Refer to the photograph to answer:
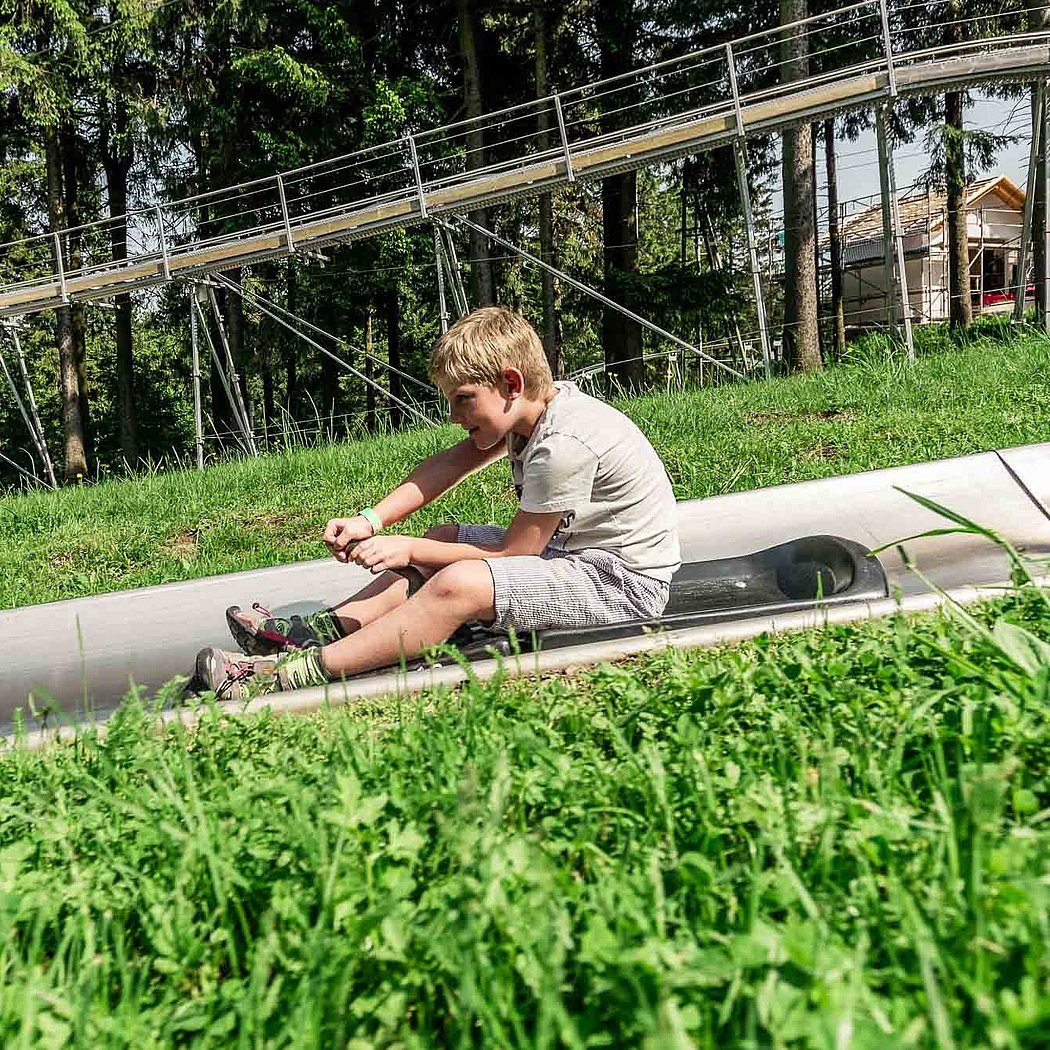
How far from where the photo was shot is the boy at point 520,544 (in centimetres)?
282

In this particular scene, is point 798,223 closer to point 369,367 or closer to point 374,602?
point 374,602

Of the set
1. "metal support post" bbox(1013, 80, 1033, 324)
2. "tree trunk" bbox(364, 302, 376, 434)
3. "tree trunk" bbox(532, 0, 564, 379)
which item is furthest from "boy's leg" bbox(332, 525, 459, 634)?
"tree trunk" bbox(364, 302, 376, 434)

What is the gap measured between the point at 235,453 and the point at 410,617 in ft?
32.3

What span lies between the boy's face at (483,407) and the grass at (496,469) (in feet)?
6.60

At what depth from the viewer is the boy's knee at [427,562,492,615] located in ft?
9.21

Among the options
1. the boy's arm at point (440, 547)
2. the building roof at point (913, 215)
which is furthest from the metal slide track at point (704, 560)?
the building roof at point (913, 215)

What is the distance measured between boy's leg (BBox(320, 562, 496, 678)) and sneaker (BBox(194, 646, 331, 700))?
55 millimetres

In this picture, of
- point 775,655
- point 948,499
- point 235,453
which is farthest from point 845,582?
point 235,453

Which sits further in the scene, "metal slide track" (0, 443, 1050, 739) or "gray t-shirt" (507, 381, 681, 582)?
"metal slide track" (0, 443, 1050, 739)

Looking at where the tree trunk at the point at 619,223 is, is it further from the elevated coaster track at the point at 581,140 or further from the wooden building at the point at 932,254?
the wooden building at the point at 932,254

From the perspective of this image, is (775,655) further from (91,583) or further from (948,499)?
(91,583)

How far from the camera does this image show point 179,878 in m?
1.34

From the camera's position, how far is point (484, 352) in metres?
2.89

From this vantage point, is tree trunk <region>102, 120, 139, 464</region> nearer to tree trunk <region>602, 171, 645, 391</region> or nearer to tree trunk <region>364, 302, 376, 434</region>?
tree trunk <region>364, 302, 376, 434</region>
